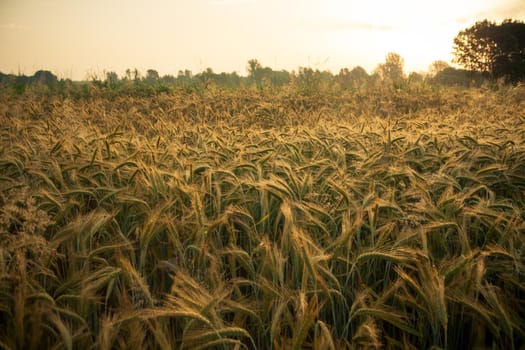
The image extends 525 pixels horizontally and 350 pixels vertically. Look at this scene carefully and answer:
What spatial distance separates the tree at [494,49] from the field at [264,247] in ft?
91.9

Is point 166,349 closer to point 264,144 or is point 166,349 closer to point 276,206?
point 276,206

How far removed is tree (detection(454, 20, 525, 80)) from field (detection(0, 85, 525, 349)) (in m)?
28.0

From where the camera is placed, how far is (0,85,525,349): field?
50.1 inches

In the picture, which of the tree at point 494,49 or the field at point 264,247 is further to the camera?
the tree at point 494,49

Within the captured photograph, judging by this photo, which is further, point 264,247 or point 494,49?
point 494,49

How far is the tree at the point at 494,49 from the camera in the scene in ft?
87.2

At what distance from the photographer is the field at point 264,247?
1.27 metres

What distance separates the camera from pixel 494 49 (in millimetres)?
27078

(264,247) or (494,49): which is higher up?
(494,49)

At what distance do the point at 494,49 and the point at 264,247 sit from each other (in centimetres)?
3299

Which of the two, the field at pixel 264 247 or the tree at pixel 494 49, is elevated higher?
the tree at pixel 494 49

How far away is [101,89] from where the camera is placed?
37.0 feet

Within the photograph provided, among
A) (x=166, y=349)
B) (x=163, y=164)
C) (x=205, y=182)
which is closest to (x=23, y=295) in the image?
(x=166, y=349)

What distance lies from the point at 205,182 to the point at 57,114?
593 cm
